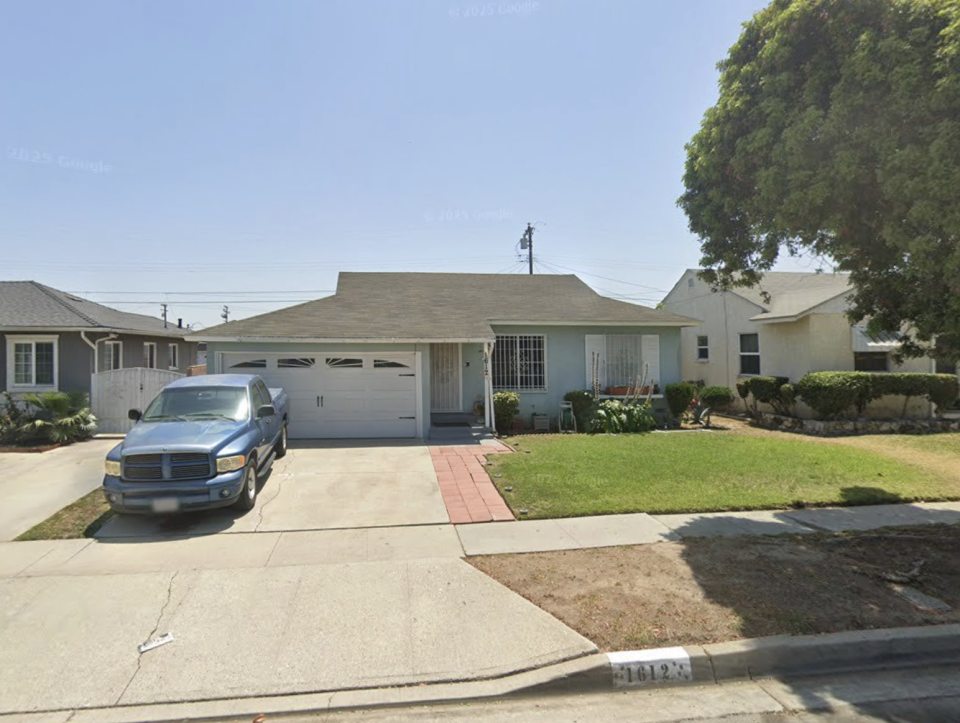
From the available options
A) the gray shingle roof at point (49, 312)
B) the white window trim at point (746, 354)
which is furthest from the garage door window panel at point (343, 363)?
the white window trim at point (746, 354)

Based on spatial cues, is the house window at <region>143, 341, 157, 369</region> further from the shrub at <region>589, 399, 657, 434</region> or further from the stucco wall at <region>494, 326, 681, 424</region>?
the shrub at <region>589, 399, 657, 434</region>

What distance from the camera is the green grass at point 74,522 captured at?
6.47 meters

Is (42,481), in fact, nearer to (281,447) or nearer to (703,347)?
(281,447)

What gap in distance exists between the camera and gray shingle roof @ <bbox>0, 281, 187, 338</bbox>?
1494 cm

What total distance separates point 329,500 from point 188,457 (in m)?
1.98

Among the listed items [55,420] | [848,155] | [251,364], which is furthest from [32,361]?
[848,155]

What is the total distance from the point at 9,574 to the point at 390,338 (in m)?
8.61

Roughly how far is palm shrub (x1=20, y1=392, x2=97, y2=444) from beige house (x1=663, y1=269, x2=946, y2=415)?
16.2 meters

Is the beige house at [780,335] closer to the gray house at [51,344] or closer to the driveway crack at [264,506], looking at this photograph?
the driveway crack at [264,506]

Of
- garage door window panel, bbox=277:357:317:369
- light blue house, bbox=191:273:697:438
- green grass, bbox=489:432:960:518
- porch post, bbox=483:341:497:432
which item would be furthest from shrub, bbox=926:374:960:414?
garage door window panel, bbox=277:357:317:369

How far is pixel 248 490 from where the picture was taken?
7.33 meters

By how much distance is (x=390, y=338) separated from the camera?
518 inches

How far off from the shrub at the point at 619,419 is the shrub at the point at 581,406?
272 millimetres

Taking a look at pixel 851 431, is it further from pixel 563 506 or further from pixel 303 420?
pixel 303 420
